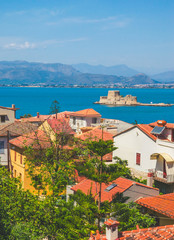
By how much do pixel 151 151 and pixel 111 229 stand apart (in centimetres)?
1574

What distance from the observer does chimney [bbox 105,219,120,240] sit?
354 inches

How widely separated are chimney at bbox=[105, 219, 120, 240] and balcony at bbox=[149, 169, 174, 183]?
1372cm

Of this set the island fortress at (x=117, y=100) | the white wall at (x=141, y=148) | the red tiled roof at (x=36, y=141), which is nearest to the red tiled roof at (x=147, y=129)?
the white wall at (x=141, y=148)

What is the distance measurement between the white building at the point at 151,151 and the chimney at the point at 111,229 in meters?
13.7

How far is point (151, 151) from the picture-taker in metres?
24.2

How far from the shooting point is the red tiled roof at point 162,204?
44.1ft

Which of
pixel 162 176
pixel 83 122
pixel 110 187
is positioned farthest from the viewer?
pixel 83 122

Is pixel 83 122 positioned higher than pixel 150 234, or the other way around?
pixel 150 234

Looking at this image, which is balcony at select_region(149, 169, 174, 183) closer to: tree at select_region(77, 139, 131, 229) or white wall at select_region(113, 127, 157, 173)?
white wall at select_region(113, 127, 157, 173)

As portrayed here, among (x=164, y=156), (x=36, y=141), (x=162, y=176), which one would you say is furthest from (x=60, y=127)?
(x=162, y=176)

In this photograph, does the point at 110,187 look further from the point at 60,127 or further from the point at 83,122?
the point at 83,122

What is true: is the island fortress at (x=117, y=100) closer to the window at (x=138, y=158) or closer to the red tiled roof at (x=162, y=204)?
the window at (x=138, y=158)

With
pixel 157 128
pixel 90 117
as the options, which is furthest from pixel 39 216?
pixel 90 117

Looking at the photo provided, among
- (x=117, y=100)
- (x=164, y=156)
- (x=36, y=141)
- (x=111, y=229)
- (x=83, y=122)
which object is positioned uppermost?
(x=111, y=229)
